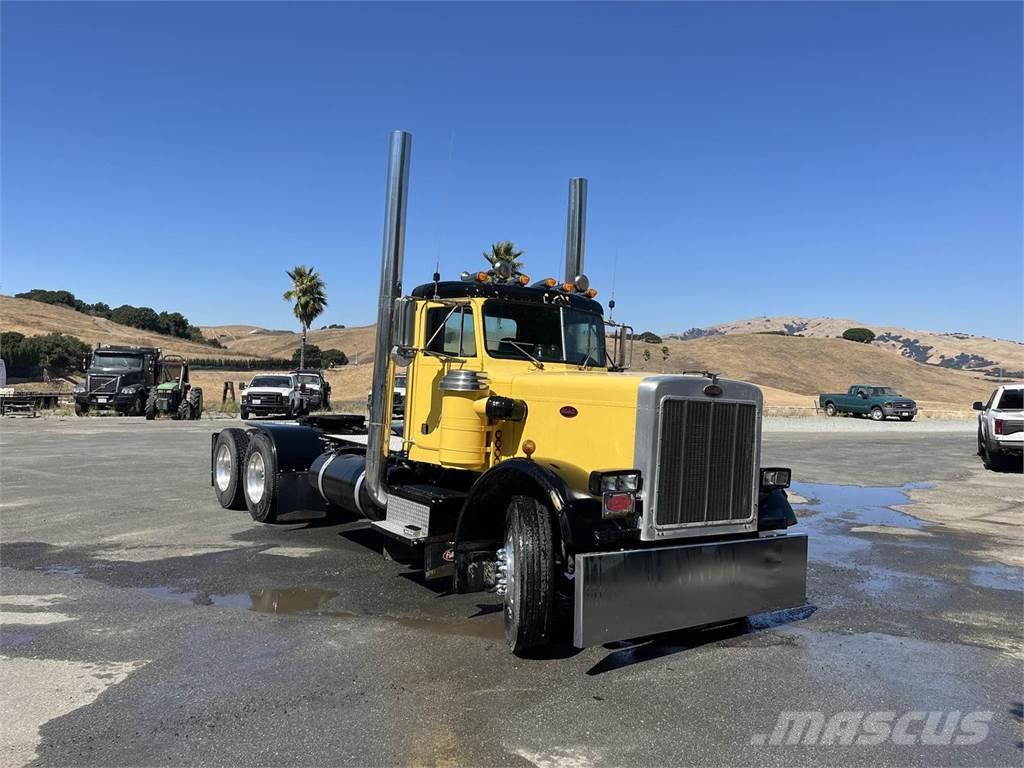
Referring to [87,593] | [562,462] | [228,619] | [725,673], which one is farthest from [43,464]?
[725,673]

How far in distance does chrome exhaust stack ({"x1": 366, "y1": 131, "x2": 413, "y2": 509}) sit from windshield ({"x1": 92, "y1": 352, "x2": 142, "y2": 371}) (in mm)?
25838

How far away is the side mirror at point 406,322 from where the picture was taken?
5.77 meters

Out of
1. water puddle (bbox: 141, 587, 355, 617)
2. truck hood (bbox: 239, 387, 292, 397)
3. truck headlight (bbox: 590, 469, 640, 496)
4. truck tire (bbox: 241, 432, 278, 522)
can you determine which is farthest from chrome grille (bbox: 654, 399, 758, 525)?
truck hood (bbox: 239, 387, 292, 397)

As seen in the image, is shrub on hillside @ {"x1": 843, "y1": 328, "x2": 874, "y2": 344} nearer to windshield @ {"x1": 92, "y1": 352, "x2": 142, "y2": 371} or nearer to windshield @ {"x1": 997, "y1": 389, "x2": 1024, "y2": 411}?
windshield @ {"x1": 997, "y1": 389, "x2": 1024, "y2": 411}

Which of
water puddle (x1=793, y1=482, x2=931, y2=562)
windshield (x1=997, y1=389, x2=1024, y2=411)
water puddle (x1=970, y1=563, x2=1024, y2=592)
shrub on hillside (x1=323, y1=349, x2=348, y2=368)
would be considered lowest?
water puddle (x1=970, y1=563, x2=1024, y2=592)

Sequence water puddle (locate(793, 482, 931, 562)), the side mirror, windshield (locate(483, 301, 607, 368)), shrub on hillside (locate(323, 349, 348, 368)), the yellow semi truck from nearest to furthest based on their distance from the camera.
Result: 1. the yellow semi truck
2. the side mirror
3. windshield (locate(483, 301, 607, 368))
4. water puddle (locate(793, 482, 931, 562))
5. shrub on hillside (locate(323, 349, 348, 368))

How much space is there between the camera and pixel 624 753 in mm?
3502

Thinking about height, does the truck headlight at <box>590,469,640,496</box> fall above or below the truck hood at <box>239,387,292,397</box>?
below

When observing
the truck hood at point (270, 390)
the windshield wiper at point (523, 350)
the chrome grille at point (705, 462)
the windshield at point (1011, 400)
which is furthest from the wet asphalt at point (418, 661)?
the truck hood at point (270, 390)

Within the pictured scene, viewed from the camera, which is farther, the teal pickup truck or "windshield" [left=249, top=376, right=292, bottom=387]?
the teal pickup truck

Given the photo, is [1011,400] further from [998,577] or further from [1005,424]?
[998,577]

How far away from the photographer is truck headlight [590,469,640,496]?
14.2ft

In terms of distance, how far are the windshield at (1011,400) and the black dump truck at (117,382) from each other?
27.5m

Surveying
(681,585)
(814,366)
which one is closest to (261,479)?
(681,585)
